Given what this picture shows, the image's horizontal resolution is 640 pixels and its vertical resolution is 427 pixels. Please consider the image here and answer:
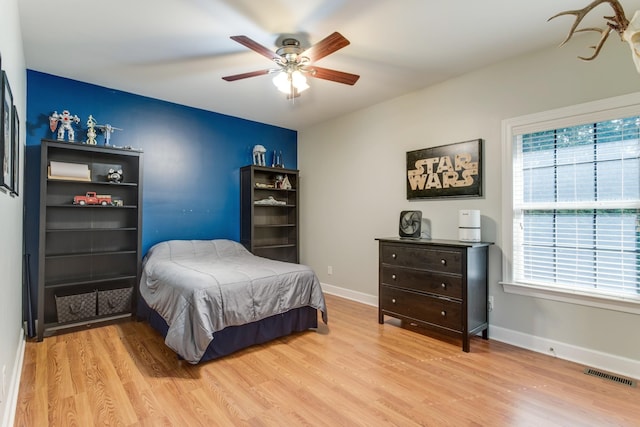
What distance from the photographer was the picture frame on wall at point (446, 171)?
325cm

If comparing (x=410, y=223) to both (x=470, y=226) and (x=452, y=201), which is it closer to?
(x=452, y=201)

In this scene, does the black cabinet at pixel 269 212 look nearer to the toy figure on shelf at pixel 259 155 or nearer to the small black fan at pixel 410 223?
the toy figure on shelf at pixel 259 155

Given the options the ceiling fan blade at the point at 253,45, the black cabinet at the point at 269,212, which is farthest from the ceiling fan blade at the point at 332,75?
the black cabinet at the point at 269,212

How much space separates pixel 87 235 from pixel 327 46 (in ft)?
10.5

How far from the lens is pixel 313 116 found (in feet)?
15.6

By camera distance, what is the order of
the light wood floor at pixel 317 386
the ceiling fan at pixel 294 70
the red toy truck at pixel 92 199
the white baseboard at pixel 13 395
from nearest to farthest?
the white baseboard at pixel 13 395 < the light wood floor at pixel 317 386 < the ceiling fan at pixel 294 70 < the red toy truck at pixel 92 199

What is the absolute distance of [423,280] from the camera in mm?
3143

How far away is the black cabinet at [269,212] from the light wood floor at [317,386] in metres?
2.08

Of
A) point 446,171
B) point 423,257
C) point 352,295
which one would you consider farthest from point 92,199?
point 446,171

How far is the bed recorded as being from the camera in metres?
2.52

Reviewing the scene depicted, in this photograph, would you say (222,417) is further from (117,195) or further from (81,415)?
(117,195)

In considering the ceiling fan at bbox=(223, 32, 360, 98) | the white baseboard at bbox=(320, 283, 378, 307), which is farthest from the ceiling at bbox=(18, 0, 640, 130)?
the white baseboard at bbox=(320, 283, 378, 307)

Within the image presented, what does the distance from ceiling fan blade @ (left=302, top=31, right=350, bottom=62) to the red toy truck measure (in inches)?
104

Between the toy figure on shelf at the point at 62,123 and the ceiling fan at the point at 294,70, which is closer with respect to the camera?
the ceiling fan at the point at 294,70
